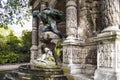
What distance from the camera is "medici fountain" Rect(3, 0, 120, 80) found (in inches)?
193

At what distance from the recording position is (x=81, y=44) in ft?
23.5

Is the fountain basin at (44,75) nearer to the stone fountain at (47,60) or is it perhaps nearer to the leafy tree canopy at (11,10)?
the stone fountain at (47,60)

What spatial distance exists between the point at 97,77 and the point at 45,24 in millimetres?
4538

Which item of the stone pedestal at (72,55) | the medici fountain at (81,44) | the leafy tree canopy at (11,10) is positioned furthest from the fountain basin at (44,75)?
the leafy tree canopy at (11,10)

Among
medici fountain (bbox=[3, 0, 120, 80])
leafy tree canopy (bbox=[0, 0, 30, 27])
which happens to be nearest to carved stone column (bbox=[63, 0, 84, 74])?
medici fountain (bbox=[3, 0, 120, 80])

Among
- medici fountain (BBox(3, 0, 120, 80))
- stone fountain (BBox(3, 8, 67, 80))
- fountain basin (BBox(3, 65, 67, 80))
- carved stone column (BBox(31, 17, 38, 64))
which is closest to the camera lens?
medici fountain (BBox(3, 0, 120, 80))

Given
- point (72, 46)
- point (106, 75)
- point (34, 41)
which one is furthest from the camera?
point (34, 41)

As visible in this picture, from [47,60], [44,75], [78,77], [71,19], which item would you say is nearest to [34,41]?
[47,60]

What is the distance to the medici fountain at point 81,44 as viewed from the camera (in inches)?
193

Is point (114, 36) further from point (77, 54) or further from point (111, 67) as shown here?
point (77, 54)

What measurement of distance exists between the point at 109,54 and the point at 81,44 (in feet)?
7.68

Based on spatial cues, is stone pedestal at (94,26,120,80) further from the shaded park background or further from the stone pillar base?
the shaded park background

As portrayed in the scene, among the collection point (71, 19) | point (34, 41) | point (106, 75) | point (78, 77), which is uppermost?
point (71, 19)

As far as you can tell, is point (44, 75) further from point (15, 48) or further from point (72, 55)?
→ point (15, 48)
